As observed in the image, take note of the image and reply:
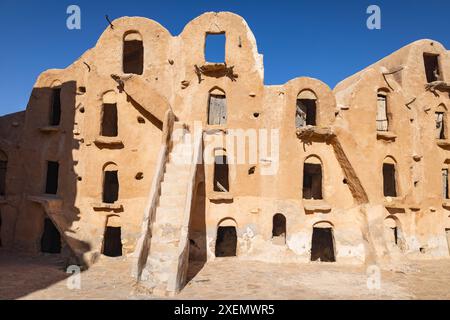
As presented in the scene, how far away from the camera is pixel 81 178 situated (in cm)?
1894

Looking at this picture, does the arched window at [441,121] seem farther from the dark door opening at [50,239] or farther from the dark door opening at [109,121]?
the dark door opening at [50,239]

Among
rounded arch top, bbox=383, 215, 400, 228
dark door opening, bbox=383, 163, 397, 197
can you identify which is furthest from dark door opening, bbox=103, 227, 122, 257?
dark door opening, bbox=383, 163, 397, 197

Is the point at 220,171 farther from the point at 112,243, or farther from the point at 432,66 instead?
the point at 432,66

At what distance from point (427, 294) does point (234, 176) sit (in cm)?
1013

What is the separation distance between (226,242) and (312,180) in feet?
26.0

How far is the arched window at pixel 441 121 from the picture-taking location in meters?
21.9

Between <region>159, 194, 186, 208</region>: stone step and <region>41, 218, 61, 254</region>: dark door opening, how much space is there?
30.7ft

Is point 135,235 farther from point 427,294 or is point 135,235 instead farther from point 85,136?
point 427,294

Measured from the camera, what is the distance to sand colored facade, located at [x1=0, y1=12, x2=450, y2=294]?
18.2 meters

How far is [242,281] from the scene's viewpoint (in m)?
14.3

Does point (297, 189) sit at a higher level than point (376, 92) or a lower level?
lower

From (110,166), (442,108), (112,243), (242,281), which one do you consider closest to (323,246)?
(242,281)

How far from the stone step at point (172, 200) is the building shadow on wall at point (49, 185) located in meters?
5.36
